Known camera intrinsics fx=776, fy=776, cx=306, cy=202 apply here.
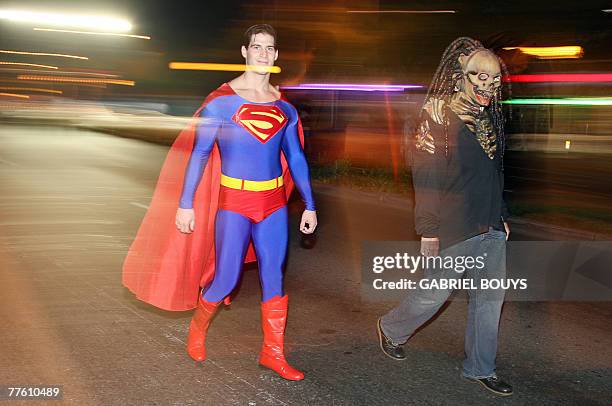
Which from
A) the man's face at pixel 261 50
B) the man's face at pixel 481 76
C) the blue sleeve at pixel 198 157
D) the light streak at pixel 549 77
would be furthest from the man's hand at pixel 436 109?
the light streak at pixel 549 77

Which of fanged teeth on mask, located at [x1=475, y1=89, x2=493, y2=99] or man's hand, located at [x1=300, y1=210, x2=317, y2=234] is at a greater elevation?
fanged teeth on mask, located at [x1=475, y1=89, x2=493, y2=99]

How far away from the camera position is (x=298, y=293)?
6801 mm

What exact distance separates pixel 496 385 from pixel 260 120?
2020mm

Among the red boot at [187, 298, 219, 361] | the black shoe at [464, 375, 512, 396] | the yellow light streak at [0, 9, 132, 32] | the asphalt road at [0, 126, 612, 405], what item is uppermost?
the yellow light streak at [0, 9, 132, 32]

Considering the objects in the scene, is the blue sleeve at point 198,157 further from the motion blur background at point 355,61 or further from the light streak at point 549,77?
the light streak at point 549,77

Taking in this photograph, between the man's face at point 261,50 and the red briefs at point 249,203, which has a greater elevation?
the man's face at point 261,50

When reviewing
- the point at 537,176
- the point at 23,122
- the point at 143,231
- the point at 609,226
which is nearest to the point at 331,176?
the point at 537,176

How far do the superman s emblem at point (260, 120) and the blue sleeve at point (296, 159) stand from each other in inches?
5.8

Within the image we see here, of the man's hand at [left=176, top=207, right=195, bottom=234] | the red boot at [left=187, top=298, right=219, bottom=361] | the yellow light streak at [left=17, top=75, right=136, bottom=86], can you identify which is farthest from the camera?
the yellow light streak at [left=17, top=75, right=136, bottom=86]

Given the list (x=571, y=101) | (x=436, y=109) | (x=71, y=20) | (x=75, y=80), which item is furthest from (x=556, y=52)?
(x=436, y=109)

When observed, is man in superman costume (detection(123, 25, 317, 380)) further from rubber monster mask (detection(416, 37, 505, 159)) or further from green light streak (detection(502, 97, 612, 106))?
green light streak (detection(502, 97, 612, 106))

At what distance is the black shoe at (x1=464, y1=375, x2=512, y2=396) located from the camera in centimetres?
439

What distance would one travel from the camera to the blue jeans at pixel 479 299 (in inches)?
171

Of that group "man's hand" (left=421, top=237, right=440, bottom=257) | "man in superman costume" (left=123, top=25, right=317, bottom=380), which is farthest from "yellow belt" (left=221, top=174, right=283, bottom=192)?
"man's hand" (left=421, top=237, right=440, bottom=257)
